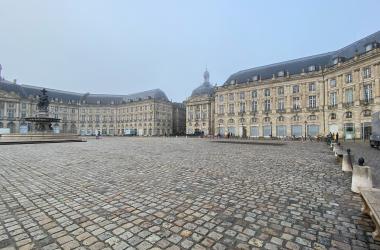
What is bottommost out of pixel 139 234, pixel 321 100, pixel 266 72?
pixel 139 234

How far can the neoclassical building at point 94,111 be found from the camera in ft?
246

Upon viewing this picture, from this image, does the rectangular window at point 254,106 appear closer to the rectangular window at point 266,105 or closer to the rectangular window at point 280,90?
the rectangular window at point 266,105

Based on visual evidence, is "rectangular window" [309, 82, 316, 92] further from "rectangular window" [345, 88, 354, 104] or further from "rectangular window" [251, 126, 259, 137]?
"rectangular window" [251, 126, 259, 137]

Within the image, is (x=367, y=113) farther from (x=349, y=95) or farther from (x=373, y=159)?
(x=373, y=159)

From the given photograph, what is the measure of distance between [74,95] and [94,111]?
1236cm

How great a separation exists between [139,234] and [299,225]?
262cm

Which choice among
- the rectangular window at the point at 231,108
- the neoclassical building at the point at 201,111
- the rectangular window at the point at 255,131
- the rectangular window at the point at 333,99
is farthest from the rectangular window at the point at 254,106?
the neoclassical building at the point at 201,111

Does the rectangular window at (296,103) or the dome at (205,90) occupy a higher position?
the dome at (205,90)

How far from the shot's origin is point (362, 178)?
16.4 feet

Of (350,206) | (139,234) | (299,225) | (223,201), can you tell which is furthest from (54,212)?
(350,206)

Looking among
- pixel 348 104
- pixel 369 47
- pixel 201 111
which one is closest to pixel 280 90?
pixel 348 104

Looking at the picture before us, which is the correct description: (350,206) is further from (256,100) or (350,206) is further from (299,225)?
(256,100)

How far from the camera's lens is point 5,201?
175 inches

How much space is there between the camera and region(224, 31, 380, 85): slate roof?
37.7 metres
